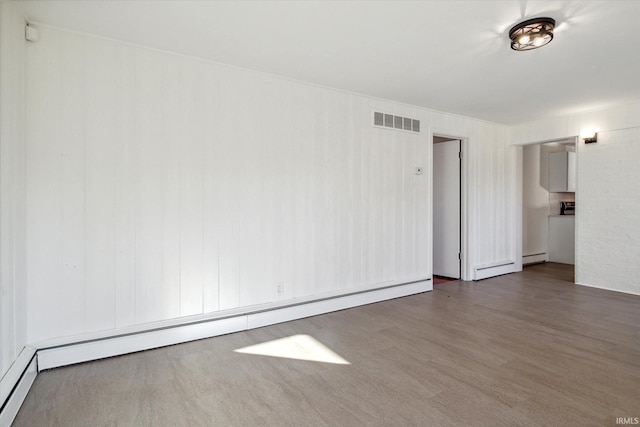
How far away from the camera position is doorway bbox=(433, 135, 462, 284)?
5.37 metres

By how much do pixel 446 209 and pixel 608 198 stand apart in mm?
2236

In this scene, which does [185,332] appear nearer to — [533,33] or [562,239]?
[533,33]

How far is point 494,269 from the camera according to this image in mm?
5598

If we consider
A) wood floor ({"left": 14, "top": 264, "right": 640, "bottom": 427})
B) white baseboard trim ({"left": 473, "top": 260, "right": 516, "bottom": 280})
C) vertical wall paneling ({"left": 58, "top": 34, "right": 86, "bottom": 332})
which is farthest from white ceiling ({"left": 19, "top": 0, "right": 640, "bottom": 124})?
white baseboard trim ({"left": 473, "top": 260, "right": 516, "bottom": 280})

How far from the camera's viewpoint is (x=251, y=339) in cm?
300

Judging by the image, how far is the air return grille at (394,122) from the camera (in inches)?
166

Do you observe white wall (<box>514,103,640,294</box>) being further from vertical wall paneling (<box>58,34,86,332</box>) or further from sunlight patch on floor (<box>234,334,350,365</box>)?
vertical wall paneling (<box>58,34,86,332</box>)

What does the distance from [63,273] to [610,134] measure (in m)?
6.81

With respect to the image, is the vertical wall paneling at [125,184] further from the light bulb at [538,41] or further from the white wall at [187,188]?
the light bulb at [538,41]

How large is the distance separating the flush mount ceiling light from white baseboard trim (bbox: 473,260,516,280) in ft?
12.0

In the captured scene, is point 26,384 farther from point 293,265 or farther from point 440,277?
point 440,277

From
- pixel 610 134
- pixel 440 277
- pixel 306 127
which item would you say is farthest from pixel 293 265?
pixel 610 134

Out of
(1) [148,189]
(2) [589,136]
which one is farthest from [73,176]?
(2) [589,136]

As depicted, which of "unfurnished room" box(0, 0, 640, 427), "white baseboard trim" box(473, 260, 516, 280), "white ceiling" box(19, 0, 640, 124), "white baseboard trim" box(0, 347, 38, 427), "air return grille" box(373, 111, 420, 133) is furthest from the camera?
"white baseboard trim" box(473, 260, 516, 280)
